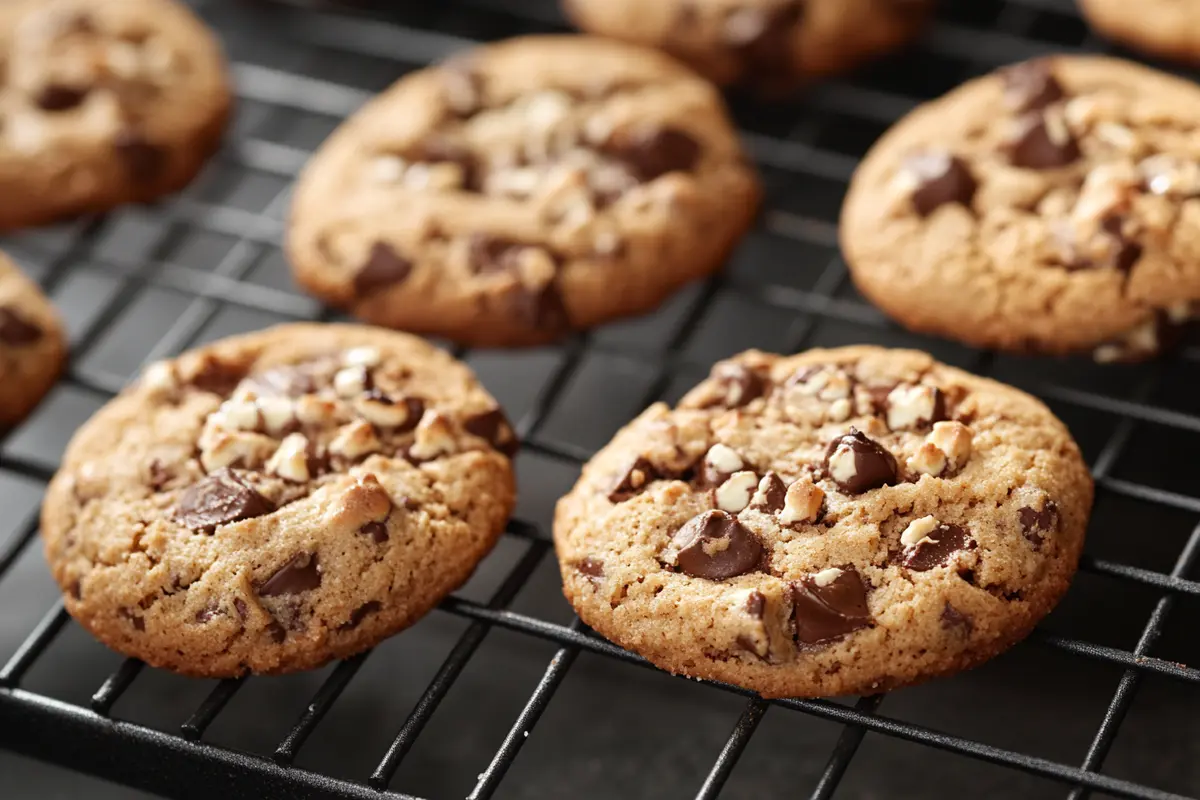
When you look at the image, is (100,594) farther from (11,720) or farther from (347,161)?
(347,161)

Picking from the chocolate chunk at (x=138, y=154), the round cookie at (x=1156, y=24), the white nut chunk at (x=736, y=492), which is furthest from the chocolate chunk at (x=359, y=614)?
the round cookie at (x=1156, y=24)

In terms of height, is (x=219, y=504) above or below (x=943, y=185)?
below

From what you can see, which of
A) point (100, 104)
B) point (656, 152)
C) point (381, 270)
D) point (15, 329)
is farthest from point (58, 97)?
point (656, 152)

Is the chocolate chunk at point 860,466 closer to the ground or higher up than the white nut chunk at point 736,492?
higher up

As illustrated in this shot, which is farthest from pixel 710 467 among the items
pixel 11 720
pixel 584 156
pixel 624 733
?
pixel 11 720

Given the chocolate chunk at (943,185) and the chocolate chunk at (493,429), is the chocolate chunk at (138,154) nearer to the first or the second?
the chocolate chunk at (493,429)

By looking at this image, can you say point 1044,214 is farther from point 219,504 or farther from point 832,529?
point 219,504
